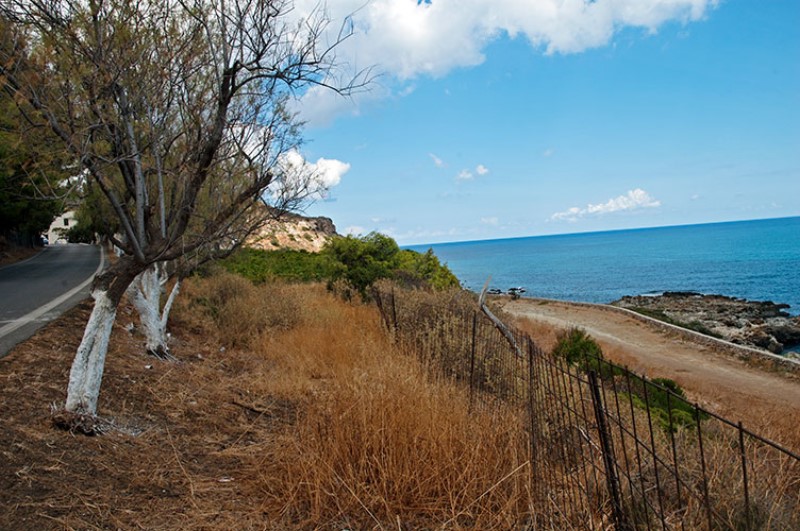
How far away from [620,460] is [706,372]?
1563 cm

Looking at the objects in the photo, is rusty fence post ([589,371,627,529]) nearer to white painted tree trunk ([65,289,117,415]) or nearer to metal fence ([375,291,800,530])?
metal fence ([375,291,800,530])

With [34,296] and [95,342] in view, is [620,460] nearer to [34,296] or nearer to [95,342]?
[95,342]

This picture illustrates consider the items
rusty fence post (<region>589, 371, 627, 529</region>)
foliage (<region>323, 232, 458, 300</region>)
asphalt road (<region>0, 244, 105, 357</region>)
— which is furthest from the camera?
foliage (<region>323, 232, 458, 300</region>)

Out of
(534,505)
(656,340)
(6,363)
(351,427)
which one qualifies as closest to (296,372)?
(6,363)

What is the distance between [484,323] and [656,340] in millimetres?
17164

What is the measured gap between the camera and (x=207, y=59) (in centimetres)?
653

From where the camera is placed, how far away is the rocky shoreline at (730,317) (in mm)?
27234

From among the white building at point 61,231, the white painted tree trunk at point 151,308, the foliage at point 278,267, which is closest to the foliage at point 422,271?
the foliage at point 278,267

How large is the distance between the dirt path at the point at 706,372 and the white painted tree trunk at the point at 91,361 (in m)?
7.62

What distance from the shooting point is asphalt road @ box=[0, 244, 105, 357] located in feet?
30.2

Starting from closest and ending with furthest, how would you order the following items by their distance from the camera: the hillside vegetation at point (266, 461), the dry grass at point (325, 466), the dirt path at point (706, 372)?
the dry grass at point (325, 466) < the hillside vegetation at point (266, 461) < the dirt path at point (706, 372)

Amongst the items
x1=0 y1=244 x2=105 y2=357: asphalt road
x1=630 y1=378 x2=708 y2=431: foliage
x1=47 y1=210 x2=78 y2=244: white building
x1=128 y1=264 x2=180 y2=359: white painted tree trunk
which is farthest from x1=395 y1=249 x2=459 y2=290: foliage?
x1=47 y1=210 x2=78 y2=244: white building

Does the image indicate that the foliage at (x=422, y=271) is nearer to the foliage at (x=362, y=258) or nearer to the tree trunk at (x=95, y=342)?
the foliage at (x=362, y=258)

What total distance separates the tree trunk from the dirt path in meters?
7.60
